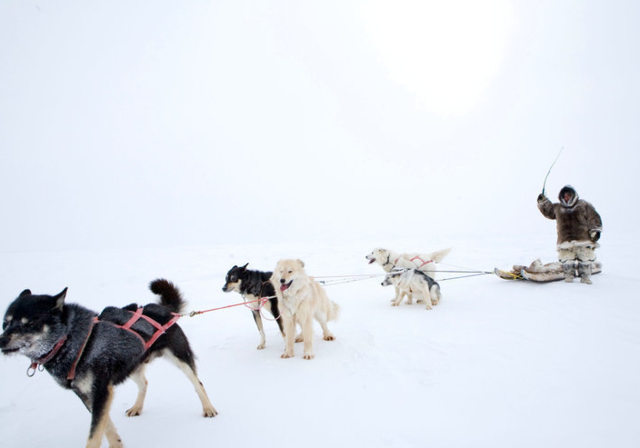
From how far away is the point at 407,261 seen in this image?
7031 mm

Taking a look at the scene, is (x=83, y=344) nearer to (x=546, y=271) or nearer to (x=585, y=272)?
(x=546, y=271)

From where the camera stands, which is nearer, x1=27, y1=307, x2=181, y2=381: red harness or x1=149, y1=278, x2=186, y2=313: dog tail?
x1=27, y1=307, x2=181, y2=381: red harness

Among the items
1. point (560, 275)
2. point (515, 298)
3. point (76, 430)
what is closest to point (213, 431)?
point (76, 430)

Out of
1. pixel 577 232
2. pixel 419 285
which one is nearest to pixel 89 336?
pixel 419 285

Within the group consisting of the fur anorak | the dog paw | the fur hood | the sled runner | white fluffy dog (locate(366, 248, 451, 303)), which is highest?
the fur hood

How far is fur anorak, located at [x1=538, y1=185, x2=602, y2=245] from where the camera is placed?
678 centimetres

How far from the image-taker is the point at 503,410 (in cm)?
268

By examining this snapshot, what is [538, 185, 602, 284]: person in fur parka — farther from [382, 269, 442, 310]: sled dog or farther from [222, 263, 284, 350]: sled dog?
[222, 263, 284, 350]: sled dog

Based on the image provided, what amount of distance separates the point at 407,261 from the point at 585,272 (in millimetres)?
3563

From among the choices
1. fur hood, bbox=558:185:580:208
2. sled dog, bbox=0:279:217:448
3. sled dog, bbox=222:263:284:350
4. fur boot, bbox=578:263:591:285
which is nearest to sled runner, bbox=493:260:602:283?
fur boot, bbox=578:263:591:285

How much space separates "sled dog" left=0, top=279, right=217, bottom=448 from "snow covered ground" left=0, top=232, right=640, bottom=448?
63 cm

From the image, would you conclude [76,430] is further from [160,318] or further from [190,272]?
[190,272]

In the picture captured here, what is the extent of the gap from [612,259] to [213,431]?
11.6m

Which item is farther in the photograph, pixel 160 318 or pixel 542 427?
pixel 160 318
